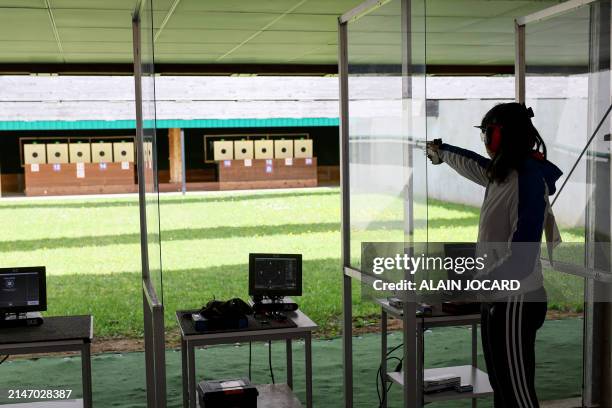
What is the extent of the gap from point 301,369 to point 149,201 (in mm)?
2043

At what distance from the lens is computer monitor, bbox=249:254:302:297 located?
3809mm

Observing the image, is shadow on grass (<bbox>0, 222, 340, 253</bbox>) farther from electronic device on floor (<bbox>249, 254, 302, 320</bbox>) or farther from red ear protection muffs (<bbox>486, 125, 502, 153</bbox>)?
red ear protection muffs (<bbox>486, 125, 502, 153</bbox>)

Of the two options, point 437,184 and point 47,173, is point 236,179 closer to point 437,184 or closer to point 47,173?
point 47,173

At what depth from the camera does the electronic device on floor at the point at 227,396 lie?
3.38 m

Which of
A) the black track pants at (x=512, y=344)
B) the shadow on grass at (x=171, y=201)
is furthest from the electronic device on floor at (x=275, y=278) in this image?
the shadow on grass at (x=171, y=201)

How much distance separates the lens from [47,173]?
714 inches

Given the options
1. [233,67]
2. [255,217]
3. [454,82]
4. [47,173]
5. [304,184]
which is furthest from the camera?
[304,184]

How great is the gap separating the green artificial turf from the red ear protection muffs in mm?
1517

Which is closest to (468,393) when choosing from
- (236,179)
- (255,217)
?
(255,217)

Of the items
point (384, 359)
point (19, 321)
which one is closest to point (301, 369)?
point (384, 359)

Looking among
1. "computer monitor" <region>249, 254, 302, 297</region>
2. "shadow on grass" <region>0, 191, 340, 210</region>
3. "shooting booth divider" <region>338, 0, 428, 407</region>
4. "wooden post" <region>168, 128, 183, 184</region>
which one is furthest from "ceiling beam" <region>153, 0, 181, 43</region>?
"wooden post" <region>168, 128, 183, 184</region>

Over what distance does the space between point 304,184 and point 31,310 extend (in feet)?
53.1

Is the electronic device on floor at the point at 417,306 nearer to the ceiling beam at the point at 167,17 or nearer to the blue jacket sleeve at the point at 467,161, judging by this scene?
the blue jacket sleeve at the point at 467,161

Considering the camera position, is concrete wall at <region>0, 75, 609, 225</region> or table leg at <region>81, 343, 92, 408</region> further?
concrete wall at <region>0, 75, 609, 225</region>
